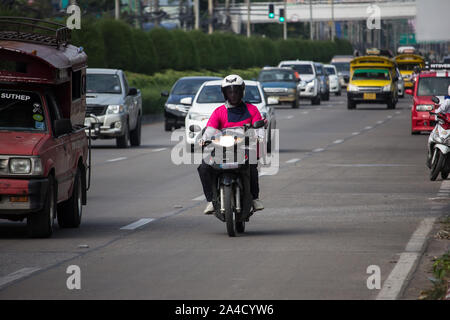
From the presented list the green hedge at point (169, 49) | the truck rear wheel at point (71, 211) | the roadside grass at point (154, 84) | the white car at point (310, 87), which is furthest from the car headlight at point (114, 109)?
the white car at point (310, 87)

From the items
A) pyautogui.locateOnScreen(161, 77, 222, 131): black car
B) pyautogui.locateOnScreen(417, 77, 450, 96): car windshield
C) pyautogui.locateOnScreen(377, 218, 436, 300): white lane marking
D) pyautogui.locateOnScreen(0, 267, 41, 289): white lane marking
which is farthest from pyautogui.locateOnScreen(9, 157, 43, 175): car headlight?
pyautogui.locateOnScreen(161, 77, 222, 131): black car

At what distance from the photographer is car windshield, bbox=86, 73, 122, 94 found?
30.3 metres

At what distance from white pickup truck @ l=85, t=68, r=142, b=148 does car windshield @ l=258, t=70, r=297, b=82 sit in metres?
24.0

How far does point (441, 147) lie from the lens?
20172 mm

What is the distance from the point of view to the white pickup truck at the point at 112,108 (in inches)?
1152

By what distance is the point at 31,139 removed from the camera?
13.2 metres

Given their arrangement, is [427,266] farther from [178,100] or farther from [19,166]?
[178,100]

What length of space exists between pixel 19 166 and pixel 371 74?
44.4 meters

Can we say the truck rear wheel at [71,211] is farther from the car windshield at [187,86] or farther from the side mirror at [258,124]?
the car windshield at [187,86]

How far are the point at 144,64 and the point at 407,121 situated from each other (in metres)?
18.3

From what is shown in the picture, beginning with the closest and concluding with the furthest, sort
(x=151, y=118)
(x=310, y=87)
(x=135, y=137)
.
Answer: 1. (x=135, y=137)
2. (x=151, y=118)
3. (x=310, y=87)

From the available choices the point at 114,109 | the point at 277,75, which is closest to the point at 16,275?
the point at 114,109

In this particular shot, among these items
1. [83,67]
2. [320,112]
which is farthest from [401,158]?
[320,112]

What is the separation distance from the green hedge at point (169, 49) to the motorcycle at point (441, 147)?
90.8ft
